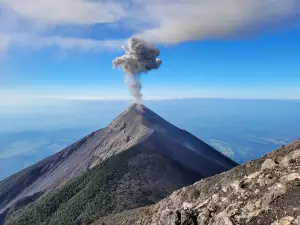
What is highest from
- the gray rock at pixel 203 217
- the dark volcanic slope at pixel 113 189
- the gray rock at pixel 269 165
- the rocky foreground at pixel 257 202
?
the gray rock at pixel 269 165

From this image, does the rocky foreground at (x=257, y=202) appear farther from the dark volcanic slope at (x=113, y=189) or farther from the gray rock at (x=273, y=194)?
the dark volcanic slope at (x=113, y=189)

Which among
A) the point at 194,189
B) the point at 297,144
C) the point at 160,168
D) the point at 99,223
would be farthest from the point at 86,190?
the point at 297,144

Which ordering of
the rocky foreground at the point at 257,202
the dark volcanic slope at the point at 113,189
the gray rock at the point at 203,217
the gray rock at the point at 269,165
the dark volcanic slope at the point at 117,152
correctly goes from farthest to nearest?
the dark volcanic slope at the point at 117,152 < the dark volcanic slope at the point at 113,189 < the gray rock at the point at 269,165 < the gray rock at the point at 203,217 < the rocky foreground at the point at 257,202

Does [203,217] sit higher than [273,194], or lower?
lower

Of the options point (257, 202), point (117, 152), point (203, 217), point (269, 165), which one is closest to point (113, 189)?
point (117, 152)

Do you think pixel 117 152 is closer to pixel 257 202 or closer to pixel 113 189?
pixel 113 189

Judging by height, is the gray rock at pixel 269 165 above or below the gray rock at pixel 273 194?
above

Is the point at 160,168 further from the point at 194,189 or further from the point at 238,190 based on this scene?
the point at 238,190

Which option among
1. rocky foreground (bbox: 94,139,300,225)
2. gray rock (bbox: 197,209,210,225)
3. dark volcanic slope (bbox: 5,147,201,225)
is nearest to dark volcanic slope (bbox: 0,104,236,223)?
dark volcanic slope (bbox: 5,147,201,225)

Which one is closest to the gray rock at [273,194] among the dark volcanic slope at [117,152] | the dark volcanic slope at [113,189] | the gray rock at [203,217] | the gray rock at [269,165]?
the gray rock at [269,165]
